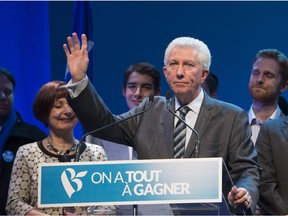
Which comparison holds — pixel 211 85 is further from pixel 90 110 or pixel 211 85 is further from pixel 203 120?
pixel 90 110

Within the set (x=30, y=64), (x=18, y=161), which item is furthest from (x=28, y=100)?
(x=18, y=161)

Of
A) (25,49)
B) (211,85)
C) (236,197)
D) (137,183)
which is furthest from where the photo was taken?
(25,49)

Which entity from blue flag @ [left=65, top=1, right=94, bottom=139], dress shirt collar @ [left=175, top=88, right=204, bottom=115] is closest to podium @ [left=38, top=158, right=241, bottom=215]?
dress shirt collar @ [left=175, top=88, right=204, bottom=115]

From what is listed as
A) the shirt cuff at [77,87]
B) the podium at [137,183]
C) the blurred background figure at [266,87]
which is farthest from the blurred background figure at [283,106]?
the podium at [137,183]

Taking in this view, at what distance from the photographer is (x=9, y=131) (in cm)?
425

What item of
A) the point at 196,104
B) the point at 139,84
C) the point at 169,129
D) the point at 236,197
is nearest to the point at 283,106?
the point at 139,84

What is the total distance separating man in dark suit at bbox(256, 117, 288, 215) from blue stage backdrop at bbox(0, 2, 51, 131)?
7.54 ft

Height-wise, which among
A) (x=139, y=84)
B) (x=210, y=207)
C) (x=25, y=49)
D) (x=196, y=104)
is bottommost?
(x=210, y=207)

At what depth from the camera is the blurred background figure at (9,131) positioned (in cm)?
407

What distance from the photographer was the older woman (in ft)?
11.0

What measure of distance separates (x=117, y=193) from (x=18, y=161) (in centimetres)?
126

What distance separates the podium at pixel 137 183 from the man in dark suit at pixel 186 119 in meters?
0.59

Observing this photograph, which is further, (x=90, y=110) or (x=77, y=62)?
(x=90, y=110)

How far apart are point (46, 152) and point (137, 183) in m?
1.28
